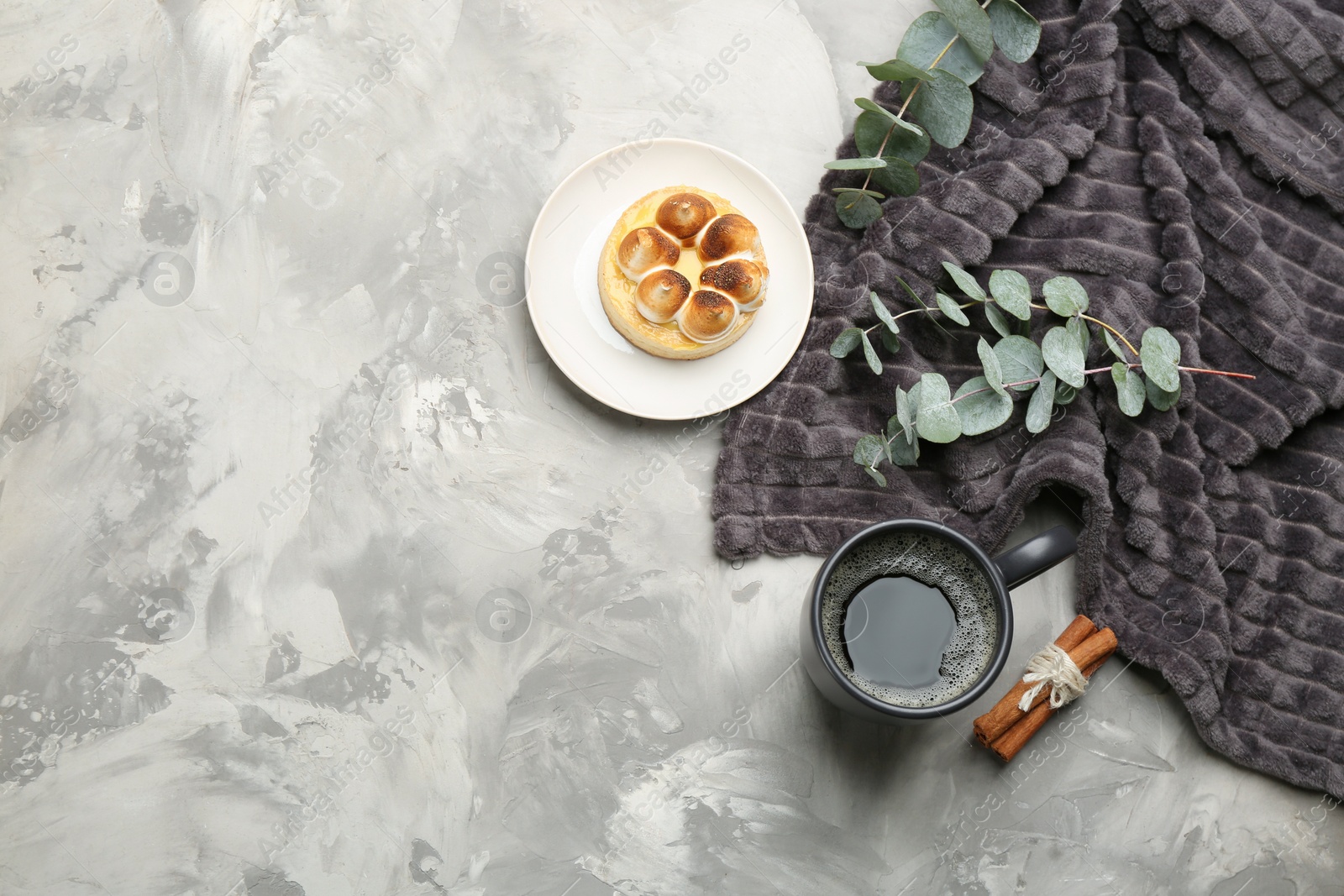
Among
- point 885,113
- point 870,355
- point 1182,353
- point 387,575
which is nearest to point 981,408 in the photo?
point 870,355

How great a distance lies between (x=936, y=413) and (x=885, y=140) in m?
0.36

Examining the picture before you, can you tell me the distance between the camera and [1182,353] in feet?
3.74

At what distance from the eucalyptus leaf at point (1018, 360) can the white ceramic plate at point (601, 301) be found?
25 centimetres

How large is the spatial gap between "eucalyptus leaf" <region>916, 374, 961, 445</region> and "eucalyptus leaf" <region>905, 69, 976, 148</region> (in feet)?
1.00

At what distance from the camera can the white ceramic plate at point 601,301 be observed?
112 cm

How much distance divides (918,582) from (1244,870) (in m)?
0.60

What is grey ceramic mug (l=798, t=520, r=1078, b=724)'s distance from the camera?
0.94 meters

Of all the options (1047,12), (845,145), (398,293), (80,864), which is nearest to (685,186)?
(845,145)

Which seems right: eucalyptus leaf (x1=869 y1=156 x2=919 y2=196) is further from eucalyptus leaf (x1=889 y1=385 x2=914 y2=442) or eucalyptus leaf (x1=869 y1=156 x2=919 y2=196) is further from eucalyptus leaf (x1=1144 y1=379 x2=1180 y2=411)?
eucalyptus leaf (x1=1144 y1=379 x2=1180 y2=411)

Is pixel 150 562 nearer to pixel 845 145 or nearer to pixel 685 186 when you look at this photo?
pixel 685 186

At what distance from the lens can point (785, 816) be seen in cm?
113

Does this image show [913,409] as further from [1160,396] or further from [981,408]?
[1160,396]

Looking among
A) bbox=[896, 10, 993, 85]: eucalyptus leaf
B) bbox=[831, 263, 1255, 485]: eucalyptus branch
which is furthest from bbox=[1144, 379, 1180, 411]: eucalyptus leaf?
bbox=[896, 10, 993, 85]: eucalyptus leaf

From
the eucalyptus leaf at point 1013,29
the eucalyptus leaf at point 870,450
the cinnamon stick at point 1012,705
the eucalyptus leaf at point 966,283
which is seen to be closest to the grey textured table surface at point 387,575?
the cinnamon stick at point 1012,705
